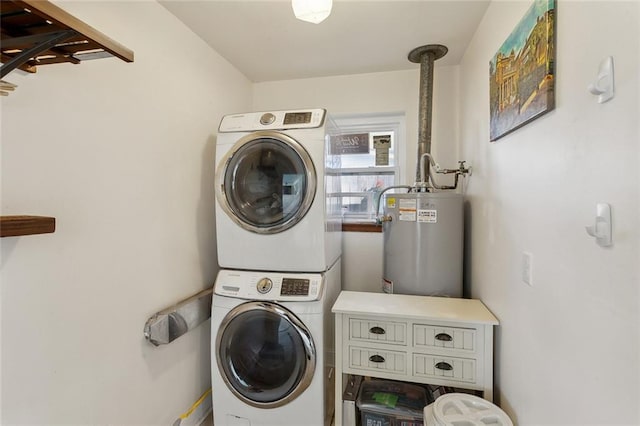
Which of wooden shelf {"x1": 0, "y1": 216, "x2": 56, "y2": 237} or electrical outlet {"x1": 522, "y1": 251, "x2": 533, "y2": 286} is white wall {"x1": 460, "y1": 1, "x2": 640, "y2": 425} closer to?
electrical outlet {"x1": 522, "y1": 251, "x2": 533, "y2": 286}

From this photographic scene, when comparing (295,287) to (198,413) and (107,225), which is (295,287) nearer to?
(107,225)

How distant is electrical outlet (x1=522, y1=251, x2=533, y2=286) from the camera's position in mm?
1105

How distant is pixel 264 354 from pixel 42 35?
5.45 ft

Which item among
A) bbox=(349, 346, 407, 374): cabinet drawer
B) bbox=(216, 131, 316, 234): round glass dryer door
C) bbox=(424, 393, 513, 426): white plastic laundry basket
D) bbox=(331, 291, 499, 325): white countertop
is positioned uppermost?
bbox=(216, 131, 316, 234): round glass dryer door

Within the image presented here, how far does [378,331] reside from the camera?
1.60 m

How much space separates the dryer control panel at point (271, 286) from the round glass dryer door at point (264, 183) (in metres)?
0.27

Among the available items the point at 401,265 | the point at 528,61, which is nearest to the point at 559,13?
the point at 528,61

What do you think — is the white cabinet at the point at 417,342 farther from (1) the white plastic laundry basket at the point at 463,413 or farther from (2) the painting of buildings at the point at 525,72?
(2) the painting of buildings at the point at 525,72

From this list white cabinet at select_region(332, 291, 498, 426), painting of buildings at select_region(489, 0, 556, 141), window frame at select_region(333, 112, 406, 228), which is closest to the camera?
painting of buildings at select_region(489, 0, 556, 141)

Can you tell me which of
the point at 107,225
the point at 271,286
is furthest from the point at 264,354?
the point at 107,225

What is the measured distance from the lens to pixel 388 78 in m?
2.42

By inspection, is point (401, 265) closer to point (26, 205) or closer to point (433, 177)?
point (433, 177)

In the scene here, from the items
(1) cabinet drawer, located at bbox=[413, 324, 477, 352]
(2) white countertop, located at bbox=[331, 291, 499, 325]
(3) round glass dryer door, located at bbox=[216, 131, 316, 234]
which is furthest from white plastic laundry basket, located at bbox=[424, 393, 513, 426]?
(3) round glass dryer door, located at bbox=[216, 131, 316, 234]

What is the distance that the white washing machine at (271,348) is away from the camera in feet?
5.45
